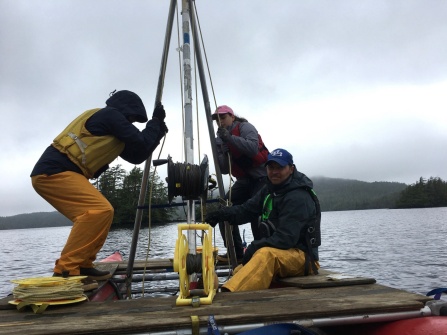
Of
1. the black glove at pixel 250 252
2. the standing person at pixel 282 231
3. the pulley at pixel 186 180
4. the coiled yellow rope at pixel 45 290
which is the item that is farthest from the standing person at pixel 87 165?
the black glove at pixel 250 252

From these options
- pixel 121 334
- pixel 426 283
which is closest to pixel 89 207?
pixel 121 334

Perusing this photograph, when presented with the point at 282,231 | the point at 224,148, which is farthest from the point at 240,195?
the point at 282,231

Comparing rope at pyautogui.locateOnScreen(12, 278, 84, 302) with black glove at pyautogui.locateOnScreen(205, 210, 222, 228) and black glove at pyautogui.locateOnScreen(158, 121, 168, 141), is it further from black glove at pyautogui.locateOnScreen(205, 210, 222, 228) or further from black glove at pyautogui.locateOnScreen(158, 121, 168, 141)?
black glove at pyautogui.locateOnScreen(158, 121, 168, 141)

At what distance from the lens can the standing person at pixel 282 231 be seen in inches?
173

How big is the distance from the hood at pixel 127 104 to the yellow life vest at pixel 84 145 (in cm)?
29

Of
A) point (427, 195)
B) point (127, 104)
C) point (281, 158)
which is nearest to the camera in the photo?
point (281, 158)

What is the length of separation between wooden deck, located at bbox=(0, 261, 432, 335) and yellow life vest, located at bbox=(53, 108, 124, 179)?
170 centimetres

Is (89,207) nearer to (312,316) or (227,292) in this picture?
(227,292)

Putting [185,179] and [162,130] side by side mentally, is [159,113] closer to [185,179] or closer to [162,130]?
[162,130]

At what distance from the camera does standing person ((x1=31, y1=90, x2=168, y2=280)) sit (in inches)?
181

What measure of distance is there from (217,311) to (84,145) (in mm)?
2626

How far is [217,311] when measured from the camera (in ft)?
10.9

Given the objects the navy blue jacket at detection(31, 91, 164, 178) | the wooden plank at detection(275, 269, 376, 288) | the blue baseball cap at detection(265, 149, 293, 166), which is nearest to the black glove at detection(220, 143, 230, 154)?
the navy blue jacket at detection(31, 91, 164, 178)

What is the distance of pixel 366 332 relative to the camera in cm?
346
